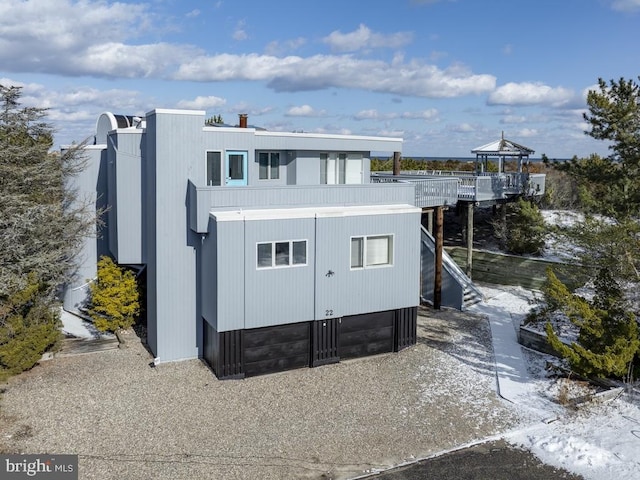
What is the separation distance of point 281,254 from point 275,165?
4498 millimetres

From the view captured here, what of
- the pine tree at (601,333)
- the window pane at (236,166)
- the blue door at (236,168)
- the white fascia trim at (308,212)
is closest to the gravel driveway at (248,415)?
the pine tree at (601,333)

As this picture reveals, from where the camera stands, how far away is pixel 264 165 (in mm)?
16906

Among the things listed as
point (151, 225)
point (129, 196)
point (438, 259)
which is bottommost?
point (438, 259)

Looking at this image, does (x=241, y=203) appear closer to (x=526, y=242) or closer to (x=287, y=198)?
(x=287, y=198)

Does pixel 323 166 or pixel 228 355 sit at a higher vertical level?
pixel 323 166

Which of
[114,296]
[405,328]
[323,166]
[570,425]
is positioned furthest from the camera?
[323,166]

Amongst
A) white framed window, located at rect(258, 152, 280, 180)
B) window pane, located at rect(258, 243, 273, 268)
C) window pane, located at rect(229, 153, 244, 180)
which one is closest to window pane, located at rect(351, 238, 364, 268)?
window pane, located at rect(258, 243, 273, 268)

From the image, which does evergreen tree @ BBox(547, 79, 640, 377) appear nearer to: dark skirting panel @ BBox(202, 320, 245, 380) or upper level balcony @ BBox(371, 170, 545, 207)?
upper level balcony @ BBox(371, 170, 545, 207)

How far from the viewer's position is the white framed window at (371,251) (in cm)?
1459

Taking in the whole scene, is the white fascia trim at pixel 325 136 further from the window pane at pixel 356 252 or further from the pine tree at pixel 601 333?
the pine tree at pixel 601 333

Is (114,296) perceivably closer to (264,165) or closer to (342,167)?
(264,165)

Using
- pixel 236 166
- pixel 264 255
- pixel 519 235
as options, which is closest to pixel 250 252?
pixel 264 255

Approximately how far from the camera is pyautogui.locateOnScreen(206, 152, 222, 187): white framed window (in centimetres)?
1503

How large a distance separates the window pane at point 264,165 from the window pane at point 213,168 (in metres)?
A: 1.93
